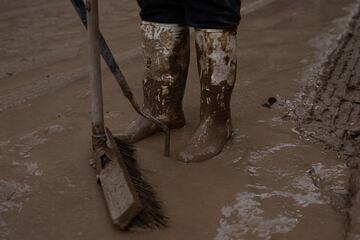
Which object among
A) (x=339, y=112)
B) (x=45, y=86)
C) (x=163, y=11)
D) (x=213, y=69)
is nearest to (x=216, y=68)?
(x=213, y=69)

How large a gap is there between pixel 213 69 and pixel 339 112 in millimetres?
884

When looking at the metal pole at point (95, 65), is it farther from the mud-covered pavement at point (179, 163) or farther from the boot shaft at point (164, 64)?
the boot shaft at point (164, 64)

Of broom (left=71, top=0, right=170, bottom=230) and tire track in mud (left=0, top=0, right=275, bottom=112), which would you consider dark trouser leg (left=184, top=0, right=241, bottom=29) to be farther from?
tire track in mud (left=0, top=0, right=275, bottom=112)

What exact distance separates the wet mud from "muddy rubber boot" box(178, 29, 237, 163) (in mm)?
454

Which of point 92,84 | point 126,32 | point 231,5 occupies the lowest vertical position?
point 126,32

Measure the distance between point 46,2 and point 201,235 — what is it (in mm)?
4117

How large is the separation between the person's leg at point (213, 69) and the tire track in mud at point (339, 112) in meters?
0.46

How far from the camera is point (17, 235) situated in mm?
1700

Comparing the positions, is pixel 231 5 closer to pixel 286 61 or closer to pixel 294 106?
pixel 294 106

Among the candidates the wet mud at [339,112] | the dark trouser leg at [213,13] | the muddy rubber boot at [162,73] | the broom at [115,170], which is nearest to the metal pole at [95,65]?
the broom at [115,170]

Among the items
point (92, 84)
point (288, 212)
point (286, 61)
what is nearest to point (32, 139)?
point (92, 84)

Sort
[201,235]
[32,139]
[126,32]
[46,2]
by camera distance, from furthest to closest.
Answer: [46,2], [126,32], [32,139], [201,235]

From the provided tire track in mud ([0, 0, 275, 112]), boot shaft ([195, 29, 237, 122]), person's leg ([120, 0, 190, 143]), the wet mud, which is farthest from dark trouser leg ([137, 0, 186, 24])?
tire track in mud ([0, 0, 275, 112])

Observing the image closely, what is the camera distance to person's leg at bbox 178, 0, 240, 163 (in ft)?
6.56
